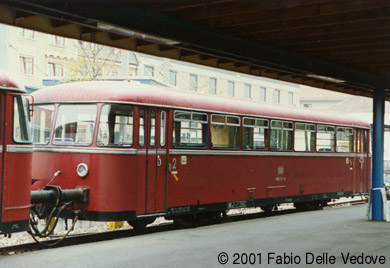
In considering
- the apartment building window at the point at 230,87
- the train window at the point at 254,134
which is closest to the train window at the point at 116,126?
the train window at the point at 254,134

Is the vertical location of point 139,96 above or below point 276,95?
below

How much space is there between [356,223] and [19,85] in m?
8.10

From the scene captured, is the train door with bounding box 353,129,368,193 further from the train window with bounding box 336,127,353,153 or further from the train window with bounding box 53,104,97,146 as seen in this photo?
the train window with bounding box 53,104,97,146

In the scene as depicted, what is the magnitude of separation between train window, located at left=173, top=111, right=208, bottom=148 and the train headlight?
2108 millimetres

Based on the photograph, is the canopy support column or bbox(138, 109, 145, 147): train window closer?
bbox(138, 109, 145, 147): train window

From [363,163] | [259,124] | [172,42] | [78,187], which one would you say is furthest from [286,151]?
[172,42]

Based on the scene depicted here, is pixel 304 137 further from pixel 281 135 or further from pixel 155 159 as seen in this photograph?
pixel 155 159

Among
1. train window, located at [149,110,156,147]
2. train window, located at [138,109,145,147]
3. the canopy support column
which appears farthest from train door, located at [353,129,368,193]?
train window, located at [138,109,145,147]

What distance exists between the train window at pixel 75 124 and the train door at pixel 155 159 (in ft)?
3.81

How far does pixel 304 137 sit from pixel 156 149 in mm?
6586

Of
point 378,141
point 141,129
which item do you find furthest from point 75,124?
point 378,141

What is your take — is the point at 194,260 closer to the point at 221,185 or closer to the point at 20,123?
the point at 20,123

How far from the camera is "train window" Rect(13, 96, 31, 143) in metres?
9.84

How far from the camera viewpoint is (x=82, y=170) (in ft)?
39.3
